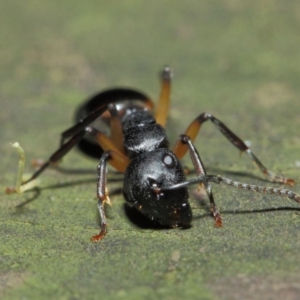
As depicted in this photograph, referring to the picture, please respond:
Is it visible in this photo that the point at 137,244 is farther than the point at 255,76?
No

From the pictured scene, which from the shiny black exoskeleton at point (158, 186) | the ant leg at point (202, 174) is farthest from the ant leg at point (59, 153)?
the ant leg at point (202, 174)

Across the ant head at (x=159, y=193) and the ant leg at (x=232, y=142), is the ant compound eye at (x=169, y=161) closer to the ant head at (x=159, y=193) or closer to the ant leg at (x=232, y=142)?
the ant head at (x=159, y=193)

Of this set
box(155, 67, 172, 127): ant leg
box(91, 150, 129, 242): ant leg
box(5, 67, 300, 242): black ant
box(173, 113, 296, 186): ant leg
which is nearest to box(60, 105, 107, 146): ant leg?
box(5, 67, 300, 242): black ant

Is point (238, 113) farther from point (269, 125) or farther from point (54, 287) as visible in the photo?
point (54, 287)

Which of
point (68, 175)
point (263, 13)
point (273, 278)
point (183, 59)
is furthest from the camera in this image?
point (263, 13)

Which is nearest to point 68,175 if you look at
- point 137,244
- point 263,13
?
point 137,244

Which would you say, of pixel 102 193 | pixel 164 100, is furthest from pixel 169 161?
Answer: pixel 164 100
